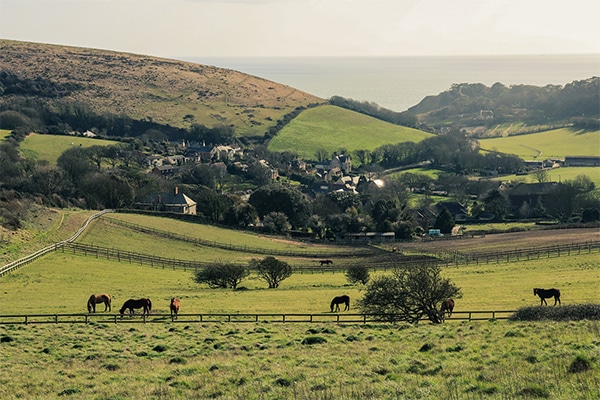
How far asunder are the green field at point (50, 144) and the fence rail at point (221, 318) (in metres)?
83.8

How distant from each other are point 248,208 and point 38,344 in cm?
5774

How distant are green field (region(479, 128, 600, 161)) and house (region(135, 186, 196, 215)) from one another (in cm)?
8411

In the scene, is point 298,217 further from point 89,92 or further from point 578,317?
point 89,92

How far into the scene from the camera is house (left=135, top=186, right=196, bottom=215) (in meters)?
89.9

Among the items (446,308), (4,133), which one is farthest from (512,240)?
(4,133)

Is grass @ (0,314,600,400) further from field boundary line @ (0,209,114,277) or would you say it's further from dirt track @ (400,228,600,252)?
dirt track @ (400,228,600,252)

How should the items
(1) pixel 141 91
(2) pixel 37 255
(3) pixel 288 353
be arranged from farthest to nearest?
(1) pixel 141 91 → (2) pixel 37 255 → (3) pixel 288 353

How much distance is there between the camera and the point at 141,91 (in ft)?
587

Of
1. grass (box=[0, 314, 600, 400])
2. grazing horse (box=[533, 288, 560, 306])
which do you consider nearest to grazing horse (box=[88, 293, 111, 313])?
grass (box=[0, 314, 600, 400])

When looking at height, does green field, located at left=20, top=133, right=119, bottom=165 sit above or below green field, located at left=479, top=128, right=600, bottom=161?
below

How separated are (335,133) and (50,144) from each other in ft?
220

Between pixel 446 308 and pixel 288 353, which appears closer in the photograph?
pixel 288 353

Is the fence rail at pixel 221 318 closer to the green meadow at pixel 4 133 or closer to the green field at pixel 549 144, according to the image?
the green meadow at pixel 4 133

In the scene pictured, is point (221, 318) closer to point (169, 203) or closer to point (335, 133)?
point (169, 203)
